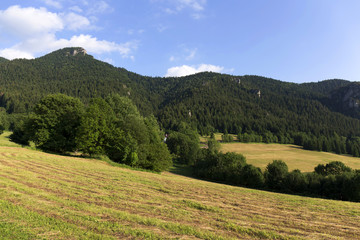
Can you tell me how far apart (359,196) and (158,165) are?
44413mm

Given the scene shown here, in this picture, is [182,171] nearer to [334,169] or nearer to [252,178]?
[252,178]

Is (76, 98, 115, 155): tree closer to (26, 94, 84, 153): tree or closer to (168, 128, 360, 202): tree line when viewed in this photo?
(26, 94, 84, 153): tree

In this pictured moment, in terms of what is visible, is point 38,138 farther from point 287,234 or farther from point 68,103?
point 287,234

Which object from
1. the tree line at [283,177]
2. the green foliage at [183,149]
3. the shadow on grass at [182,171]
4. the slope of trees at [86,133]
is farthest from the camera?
the green foliage at [183,149]

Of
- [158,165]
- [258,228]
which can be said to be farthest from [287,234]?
[158,165]

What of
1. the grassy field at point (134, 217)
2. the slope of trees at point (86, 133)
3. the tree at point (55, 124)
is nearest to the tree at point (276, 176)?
the slope of trees at point (86, 133)

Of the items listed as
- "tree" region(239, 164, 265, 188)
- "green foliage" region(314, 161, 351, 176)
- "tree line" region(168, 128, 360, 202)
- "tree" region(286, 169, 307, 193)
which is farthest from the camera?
"green foliage" region(314, 161, 351, 176)

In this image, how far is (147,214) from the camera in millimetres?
10109

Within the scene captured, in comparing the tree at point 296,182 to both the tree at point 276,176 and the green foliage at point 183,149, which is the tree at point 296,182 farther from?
the green foliage at point 183,149

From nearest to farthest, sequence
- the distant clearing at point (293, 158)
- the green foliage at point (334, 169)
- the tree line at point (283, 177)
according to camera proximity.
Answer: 1. the tree line at point (283, 177)
2. the green foliage at point (334, 169)
3. the distant clearing at point (293, 158)

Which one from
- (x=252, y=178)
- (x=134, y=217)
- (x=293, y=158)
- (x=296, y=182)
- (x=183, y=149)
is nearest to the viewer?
(x=134, y=217)

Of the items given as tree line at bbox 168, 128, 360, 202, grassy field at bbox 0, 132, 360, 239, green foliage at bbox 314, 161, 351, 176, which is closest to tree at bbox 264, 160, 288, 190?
tree line at bbox 168, 128, 360, 202

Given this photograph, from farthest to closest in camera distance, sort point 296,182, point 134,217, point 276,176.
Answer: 1. point 276,176
2. point 296,182
3. point 134,217

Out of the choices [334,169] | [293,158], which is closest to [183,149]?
[334,169]
